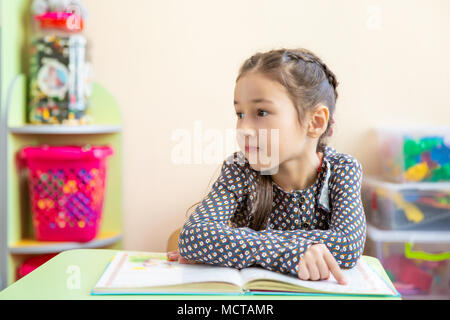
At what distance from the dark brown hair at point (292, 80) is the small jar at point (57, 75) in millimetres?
870

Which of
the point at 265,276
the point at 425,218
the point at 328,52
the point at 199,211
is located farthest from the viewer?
the point at 328,52

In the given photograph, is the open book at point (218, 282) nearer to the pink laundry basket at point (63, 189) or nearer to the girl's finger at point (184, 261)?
the girl's finger at point (184, 261)

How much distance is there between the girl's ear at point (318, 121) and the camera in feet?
2.97

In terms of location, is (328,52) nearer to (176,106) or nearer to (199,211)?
(176,106)

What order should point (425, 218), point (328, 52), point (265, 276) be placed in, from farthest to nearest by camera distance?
point (328, 52) → point (425, 218) → point (265, 276)

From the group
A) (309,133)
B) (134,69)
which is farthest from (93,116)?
(309,133)

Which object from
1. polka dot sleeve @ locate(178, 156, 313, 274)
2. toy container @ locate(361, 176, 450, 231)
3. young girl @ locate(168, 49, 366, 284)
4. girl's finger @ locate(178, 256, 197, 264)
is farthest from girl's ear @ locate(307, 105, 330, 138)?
toy container @ locate(361, 176, 450, 231)

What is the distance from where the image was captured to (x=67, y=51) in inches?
63.2

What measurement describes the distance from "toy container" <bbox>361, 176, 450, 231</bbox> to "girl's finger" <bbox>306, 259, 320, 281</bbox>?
904 millimetres

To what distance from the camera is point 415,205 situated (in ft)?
4.95

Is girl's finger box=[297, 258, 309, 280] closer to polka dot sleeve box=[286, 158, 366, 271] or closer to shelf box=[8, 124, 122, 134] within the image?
polka dot sleeve box=[286, 158, 366, 271]

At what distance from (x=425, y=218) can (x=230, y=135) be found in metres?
0.67

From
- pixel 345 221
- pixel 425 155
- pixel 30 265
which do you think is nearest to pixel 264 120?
pixel 345 221

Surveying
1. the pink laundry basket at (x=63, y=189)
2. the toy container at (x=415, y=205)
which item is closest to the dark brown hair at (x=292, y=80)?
the toy container at (x=415, y=205)
